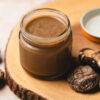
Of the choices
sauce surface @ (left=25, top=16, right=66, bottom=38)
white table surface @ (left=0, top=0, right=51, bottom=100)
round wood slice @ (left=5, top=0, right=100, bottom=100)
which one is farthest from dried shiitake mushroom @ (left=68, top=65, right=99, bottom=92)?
white table surface @ (left=0, top=0, right=51, bottom=100)

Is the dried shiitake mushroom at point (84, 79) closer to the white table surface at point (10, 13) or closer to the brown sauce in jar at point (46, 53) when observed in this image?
the brown sauce in jar at point (46, 53)

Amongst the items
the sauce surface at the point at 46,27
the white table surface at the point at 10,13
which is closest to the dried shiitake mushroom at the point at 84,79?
the sauce surface at the point at 46,27

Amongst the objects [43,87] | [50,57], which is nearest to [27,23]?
[50,57]

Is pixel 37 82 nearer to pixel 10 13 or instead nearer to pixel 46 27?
pixel 46 27

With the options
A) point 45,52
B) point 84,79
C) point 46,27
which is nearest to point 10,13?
point 46,27

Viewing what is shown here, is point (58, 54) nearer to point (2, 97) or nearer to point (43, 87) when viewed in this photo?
point (43, 87)

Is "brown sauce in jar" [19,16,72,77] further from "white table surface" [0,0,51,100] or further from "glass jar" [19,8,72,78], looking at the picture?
"white table surface" [0,0,51,100]
